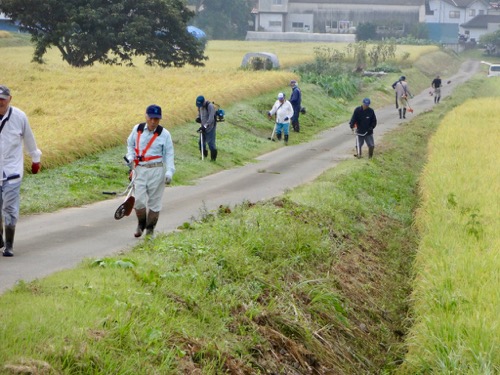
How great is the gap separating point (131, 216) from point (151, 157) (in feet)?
9.43

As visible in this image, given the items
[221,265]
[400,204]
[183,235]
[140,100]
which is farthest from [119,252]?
[140,100]

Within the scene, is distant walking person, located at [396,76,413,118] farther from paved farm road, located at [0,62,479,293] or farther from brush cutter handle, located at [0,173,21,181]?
brush cutter handle, located at [0,173,21,181]

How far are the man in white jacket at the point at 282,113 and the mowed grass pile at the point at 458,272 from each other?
8489 millimetres

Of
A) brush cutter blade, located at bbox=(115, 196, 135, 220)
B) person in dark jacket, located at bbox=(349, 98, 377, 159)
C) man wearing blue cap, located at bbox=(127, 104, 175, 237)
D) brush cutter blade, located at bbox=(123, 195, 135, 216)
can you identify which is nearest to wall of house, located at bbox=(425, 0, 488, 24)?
person in dark jacket, located at bbox=(349, 98, 377, 159)

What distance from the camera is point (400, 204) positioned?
18.4 m

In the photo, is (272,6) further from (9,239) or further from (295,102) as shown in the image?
(9,239)

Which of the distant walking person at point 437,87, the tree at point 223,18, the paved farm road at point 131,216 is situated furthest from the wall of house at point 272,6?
the paved farm road at point 131,216

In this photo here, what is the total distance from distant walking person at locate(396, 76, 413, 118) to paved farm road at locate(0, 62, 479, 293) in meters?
8.59

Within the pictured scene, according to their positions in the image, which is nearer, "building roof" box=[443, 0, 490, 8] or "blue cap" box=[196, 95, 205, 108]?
"blue cap" box=[196, 95, 205, 108]

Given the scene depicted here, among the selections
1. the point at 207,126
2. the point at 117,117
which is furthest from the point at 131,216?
the point at 117,117

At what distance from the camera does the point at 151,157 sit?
12.1 metres

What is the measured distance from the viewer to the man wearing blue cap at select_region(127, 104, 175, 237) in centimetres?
1209

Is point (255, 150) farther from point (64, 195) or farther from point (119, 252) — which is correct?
point (119, 252)

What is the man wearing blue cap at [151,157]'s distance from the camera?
39.7ft
